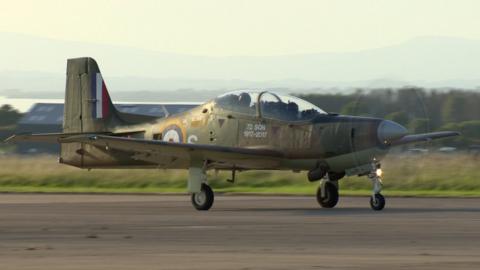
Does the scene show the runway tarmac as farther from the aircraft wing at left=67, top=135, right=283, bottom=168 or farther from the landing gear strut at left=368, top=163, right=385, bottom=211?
the aircraft wing at left=67, top=135, right=283, bottom=168

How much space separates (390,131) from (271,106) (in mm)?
2844

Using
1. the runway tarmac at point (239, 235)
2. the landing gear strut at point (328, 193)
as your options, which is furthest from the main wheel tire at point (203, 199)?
the landing gear strut at point (328, 193)

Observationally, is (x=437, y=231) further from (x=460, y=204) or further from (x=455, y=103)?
(x=455, y=103)

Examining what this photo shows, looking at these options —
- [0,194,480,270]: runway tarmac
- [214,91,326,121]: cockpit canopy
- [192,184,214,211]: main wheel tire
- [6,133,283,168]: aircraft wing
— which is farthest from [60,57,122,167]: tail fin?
[192,184,214,211]: main wheel tire

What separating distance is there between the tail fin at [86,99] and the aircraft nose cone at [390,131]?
7557mm

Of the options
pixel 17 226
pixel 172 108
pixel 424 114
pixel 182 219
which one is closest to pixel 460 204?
pixel 424 114

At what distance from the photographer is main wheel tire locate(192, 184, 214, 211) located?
81.4ft

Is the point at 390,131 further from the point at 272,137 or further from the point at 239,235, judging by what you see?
the point at 239,235

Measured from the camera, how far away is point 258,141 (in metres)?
25.2

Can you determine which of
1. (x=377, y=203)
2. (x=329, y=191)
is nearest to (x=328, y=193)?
(x=329, y=191)

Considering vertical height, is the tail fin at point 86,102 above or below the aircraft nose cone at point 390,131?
above

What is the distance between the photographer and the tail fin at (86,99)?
28.6 metres

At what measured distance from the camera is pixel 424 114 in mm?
25609

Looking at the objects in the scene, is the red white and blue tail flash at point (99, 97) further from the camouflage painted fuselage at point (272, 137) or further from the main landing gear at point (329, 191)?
the main landing gear at point (329, 191)
